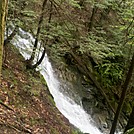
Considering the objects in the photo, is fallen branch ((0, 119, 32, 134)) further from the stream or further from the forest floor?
the stream

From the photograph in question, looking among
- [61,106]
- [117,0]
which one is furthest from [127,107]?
[117,0]

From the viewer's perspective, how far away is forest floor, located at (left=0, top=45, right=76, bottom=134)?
6.49 meters

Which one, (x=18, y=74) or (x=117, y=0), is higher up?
(x=117, y=0)

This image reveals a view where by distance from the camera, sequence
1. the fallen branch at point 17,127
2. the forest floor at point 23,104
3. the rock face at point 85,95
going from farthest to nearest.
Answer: the rock face at point 85,95 → the forest floor at point 23,104 → the fallen branch at point 17,127

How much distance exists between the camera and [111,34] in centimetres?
1487

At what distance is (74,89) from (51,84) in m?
1.46

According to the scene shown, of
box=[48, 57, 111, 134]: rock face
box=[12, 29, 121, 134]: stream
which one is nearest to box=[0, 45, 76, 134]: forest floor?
box=[12, 29, 121, 134]: stream

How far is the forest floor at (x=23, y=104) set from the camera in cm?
649

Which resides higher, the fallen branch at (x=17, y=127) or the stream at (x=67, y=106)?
the fallen branch at (x=17, y=127)

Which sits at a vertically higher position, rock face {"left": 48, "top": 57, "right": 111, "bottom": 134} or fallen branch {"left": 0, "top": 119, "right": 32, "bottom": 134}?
fallen branch {"left": 0, "top": 119, "right": 32, "bottom": 134}

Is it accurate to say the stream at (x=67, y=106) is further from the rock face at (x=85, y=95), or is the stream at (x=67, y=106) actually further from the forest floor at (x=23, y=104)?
the forest floor at (x=23, y=104)

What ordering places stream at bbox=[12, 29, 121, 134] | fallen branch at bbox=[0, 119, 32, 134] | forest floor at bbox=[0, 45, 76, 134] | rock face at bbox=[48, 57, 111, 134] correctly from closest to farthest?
1. fallen branch at bbox=[0, 119, 32, 134]
2. forest floor at bbox=[0, 45, 76, 134]
3. stream at bbox=[12, 29, 121, 134]
4. rock face at bbox=[48, 57, 111, 134]

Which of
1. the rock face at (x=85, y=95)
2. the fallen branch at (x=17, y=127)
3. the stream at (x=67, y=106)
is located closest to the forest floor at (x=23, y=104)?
the fallen branch at (x=17, y=127)

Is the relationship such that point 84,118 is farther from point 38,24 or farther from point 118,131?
point 38,24
